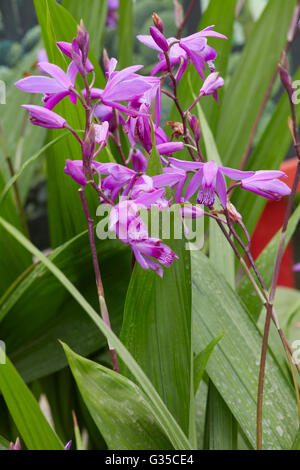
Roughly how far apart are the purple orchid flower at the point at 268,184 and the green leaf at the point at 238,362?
0.11m

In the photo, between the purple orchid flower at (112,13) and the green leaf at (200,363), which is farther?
the purple orchid flower at (112,13)

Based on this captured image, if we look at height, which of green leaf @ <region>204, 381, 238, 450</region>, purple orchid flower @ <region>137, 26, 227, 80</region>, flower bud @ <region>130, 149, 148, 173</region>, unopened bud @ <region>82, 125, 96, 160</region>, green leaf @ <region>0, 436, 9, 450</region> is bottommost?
green leaf @ <region>204, 381, 238, 450</region>

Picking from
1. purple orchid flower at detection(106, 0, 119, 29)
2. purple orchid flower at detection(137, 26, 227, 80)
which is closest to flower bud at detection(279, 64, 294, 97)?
purple orchid flower at detection(137, 26, 227, 80)

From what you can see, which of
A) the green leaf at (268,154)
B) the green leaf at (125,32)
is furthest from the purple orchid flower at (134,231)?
the green leaf at (125,32)

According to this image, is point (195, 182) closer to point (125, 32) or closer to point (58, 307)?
point (58, 307)

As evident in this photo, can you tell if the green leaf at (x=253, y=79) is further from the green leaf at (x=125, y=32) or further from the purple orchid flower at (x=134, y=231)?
the purple orchid flower at (x=134, y=231)

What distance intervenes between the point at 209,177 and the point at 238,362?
0.15 meters

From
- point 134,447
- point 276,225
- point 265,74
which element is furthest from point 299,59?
point 134,447

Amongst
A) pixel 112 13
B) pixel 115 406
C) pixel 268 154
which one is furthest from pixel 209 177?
pixel 112 13

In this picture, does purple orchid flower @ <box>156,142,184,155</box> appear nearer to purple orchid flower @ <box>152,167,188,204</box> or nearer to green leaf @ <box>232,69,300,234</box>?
purple orchid flower @ <box>152,167,188,204</box>

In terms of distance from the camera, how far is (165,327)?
32 cm

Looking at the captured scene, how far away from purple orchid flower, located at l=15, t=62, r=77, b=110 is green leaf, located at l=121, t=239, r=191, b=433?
0.10 m

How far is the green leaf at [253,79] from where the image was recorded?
1.81 ft

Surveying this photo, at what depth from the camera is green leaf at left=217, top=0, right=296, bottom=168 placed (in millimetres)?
553
